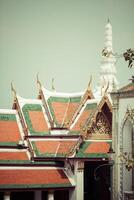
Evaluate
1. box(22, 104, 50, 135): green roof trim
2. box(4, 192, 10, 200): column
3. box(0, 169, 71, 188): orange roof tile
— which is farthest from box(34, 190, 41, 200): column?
box(22, 104, 50, 135): green roof trim

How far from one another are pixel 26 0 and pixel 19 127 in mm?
4524

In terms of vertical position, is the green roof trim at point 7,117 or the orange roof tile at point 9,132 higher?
the green roof trim at point 7,117

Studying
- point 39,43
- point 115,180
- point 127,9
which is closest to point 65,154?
point 115,180

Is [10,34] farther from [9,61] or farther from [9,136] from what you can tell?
[9,136]

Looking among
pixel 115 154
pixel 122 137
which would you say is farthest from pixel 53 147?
pixel 122 137

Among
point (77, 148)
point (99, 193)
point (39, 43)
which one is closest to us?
point (77, 148)

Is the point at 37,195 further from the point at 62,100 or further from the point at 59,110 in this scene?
the point at 62,100

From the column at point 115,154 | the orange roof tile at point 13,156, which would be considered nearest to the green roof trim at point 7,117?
the orange roof tile at point 13,156

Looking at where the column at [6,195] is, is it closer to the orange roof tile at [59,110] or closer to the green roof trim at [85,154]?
the green roof trim at [85,154]

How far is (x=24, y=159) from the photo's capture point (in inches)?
634

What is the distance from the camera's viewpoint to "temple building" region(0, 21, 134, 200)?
15.1m

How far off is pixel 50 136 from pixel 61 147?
2.08 ft

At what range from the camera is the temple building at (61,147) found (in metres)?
15.1

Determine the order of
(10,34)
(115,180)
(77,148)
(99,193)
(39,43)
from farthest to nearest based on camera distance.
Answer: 1. (39,43)
2. (10,34)
3. (99,193)
4. (77,148)
5. (115,180)
